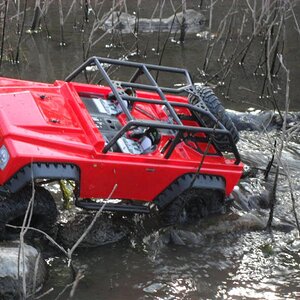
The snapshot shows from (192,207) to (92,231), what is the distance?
0.89 meters

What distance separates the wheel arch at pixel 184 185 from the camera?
16.5ft

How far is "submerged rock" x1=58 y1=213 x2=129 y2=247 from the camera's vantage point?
199 inches

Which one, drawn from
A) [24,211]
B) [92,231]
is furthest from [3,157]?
[92,231]

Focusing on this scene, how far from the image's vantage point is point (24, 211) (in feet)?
15.2

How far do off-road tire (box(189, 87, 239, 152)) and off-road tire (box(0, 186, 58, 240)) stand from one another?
1.43 meters

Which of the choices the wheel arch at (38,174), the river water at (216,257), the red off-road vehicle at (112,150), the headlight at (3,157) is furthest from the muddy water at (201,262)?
the headlight at (3,157)

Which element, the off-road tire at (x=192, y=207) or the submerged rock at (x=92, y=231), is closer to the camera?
the submerged rock at (x=92, y=231)

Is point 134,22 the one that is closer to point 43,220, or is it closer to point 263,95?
point 263,95

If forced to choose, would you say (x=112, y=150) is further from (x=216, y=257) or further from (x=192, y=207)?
(x=216, y=257)

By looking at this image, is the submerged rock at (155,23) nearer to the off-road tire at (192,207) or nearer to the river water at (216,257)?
the river water at (216,257)

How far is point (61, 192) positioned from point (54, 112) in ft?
3.02

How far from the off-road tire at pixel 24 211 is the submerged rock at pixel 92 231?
18 cm

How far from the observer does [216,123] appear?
504 centimetres

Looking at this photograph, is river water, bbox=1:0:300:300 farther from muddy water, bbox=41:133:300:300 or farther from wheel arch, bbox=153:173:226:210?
wheel arch, bbox=153:173:226:210
